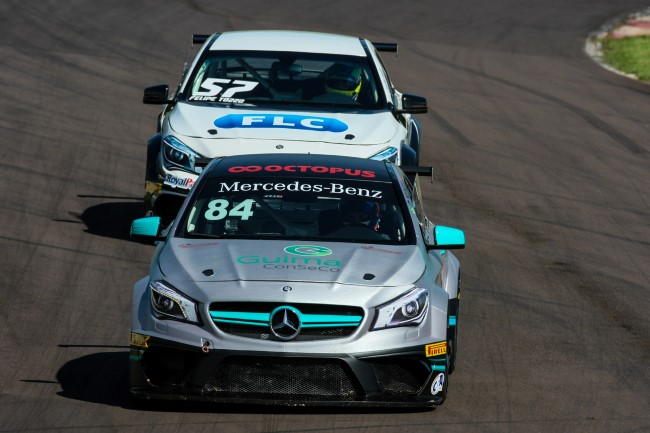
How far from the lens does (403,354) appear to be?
768 cm

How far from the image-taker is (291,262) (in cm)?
798

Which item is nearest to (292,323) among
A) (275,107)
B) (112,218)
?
(275,107)

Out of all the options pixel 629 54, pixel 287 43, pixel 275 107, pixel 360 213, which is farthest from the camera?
pixel 629 54

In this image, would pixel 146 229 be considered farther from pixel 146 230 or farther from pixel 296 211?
pixel 296 211

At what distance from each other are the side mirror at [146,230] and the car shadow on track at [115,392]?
2.74 ft

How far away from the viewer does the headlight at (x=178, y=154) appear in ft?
38.9

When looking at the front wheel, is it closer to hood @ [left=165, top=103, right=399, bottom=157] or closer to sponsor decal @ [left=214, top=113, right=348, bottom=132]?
hood @ [left=165, top=103, right=399, bottom=157]

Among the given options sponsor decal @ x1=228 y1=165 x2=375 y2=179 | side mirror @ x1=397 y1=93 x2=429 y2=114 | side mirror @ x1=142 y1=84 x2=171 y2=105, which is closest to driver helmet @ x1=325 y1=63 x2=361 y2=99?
side mirror @ x1=397 y1=93 x2=429 y2=114

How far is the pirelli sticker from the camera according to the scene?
7.78 metres

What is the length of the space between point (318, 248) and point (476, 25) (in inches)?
833

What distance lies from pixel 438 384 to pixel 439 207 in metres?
6.80

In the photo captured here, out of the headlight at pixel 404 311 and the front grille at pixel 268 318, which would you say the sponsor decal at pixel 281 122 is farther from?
the front grille at pixel 268 318

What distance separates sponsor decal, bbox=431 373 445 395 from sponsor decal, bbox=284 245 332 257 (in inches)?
38.1

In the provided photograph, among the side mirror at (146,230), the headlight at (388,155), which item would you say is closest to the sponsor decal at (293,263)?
the side mirror at (146,230)
